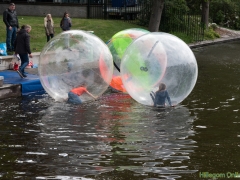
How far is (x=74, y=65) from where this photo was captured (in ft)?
42.4

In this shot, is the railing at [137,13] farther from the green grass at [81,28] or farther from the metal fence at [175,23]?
the green grass at [81,28]

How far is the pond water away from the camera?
27.5 feet

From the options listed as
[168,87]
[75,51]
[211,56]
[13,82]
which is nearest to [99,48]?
[75,51]

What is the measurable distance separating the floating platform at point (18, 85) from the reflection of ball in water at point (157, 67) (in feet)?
10.4

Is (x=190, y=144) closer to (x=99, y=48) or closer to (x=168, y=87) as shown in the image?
(x=168, y=87)

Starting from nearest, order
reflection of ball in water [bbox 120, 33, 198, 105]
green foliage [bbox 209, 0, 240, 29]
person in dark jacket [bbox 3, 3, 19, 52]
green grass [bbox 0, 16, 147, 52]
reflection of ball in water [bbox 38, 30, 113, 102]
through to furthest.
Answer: reflection of ball in water [bbox 120, 33, 198, 105]
reflection of ball in water [bbox 38, 30, 113, 102]
person in dark jacket [bbox 3, 3, 19, 52]
green grass [bbox 0, 16, 147, 52]
green foliage [bbox 209, 0, 240, 29]

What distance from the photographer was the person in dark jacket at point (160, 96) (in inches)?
481

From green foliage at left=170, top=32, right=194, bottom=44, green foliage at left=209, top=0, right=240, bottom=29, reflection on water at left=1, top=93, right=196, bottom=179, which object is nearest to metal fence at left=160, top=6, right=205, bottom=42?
green foliage at left=170, top=32, right=194, bottom=44

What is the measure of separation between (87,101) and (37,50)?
287 inches

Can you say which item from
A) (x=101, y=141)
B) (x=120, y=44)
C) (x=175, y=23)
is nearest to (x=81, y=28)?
(x=175, y=23)

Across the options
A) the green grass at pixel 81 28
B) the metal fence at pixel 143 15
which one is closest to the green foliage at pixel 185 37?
the green grass at pixel 81 28

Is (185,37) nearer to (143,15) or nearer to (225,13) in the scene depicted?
→ (143,15)

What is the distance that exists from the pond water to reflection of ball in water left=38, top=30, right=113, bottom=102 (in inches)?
17.2

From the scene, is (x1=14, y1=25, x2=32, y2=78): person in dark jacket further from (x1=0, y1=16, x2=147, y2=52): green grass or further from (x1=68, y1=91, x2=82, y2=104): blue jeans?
(x1=0, y1=16, x2=147, y2=52): green grass
